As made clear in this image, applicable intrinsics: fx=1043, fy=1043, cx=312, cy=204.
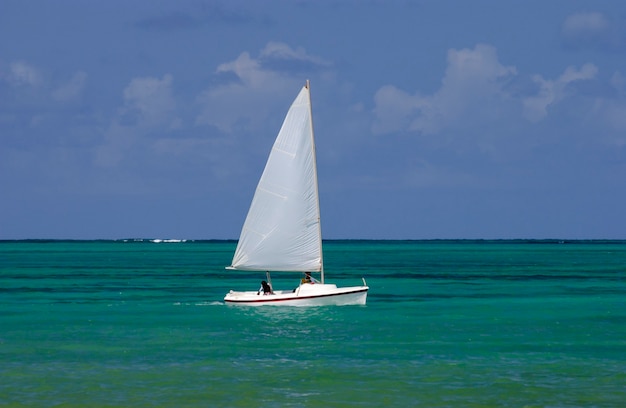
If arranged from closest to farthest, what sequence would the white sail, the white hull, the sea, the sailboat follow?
1. the sea
2. the white hull
3. the sailboat
4. the white sail

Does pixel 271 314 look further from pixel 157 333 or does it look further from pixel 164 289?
pixel 164 289

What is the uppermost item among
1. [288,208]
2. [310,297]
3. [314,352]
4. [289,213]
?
[288,208]

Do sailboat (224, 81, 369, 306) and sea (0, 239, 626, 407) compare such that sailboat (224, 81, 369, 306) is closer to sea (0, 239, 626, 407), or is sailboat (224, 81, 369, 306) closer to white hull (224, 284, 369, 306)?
white hull (224, 284, 369, 306)

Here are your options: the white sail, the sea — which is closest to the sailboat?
the white sail

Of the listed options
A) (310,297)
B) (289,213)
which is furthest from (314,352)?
(289,213)

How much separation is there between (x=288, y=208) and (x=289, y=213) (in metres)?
0.31

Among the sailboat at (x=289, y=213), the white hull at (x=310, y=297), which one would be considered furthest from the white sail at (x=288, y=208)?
the white hull at (x=310, y=297)

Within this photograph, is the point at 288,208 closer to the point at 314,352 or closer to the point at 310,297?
the point at 310,297

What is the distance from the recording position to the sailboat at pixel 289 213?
207ft

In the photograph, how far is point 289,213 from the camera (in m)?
64.3

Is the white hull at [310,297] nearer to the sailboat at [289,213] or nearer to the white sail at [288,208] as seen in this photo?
→ the sailboat at [289,213]

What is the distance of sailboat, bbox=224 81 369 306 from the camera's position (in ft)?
207

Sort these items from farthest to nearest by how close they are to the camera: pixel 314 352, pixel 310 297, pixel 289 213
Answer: pixel 289 213
pixel 310 297
pixel 314 352

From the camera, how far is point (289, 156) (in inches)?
2500
